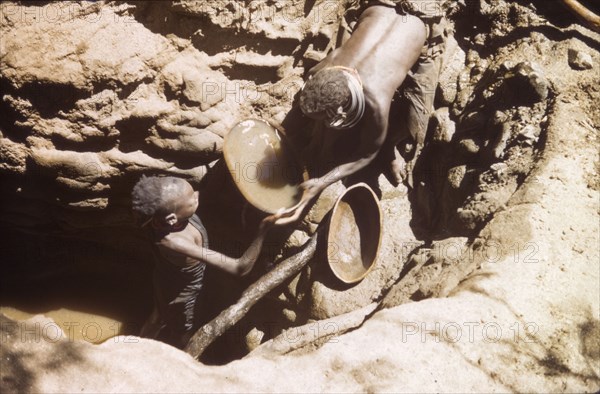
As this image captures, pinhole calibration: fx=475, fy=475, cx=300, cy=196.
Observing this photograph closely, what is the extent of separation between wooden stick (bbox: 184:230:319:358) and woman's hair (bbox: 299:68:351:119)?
4.15ft

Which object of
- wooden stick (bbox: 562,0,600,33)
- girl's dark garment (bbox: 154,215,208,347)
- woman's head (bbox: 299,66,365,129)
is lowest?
girl's dark garment (bbox: 154,215,208,347)

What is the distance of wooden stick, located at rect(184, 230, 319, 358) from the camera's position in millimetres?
3992

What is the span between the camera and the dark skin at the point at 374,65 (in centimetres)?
402

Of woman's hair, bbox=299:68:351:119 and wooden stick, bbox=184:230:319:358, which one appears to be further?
wooden stick, bbox=184:230:319:358

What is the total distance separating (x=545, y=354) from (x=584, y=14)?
321 cm

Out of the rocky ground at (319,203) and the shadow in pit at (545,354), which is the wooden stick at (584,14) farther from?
the shadow in pit at (545,354)

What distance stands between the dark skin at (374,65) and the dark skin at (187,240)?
39cm

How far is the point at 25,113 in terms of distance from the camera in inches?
136

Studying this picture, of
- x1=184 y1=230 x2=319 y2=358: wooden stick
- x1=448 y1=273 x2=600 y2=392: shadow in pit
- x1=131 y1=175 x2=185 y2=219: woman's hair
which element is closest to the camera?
x1=448 y1=273 x2=600 y2=392: shadow in pit

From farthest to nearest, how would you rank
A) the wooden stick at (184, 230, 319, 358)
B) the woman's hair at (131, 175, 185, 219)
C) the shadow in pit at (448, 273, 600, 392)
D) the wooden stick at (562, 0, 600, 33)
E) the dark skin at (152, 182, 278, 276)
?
the wooden stick at (562, 0, 600, 33), the wooden stick at (184, 230, 319, 358), the dark skin at (152, 182, 278, 276), the woman's hair at (131, 175, 185, 219), the shadow in pit at (448, 273, 600, 392)

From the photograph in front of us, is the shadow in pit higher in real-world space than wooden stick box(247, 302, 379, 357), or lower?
higher

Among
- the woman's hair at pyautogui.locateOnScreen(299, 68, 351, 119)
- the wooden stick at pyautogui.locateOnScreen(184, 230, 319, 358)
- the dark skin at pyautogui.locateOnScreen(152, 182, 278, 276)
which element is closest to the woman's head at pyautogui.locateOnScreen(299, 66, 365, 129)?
the woman's hair at pyautogui.locateOnScreen(299, 68, 351, 119)

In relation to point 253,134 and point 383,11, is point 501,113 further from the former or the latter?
point 253,134

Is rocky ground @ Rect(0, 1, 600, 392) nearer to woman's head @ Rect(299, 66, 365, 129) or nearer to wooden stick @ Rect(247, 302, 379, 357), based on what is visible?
wooden stick @ Rect(247, 302, 379, 357)
